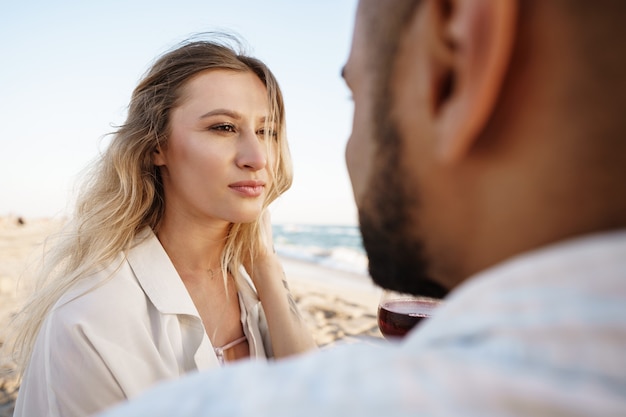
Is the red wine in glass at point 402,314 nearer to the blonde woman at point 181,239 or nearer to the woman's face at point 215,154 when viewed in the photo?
the blonde woman at point 181,239

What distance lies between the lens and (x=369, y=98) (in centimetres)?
74

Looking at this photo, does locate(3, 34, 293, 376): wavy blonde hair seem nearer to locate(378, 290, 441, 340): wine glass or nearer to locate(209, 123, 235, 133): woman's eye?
locate(209, 123, 235, 133): woman's eye

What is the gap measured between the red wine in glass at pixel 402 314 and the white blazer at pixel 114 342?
0.85 meters

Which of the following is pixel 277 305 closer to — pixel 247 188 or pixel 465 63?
pixel 247 188

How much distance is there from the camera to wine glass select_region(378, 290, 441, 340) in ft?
4.74

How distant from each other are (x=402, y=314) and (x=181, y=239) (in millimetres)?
1385

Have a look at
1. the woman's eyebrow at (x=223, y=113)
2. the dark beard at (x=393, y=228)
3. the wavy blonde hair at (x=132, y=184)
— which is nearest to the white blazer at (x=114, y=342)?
the wavy blonde hair at (x=132, y=184)

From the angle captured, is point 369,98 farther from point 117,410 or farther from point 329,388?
point 117,410

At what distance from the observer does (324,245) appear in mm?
26938

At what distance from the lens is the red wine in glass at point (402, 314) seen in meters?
1.44

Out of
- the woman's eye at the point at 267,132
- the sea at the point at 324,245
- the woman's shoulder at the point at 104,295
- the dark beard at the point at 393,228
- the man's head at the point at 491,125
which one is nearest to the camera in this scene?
the man's head at the point at 491,125

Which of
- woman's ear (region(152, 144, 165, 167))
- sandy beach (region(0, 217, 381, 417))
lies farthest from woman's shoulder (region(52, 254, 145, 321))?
sandy beach (region(0, 217, 381, 417))

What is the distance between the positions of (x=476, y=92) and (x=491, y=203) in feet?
0.48

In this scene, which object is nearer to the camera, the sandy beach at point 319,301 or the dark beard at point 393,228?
the dark beard at point 393,228
